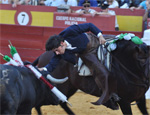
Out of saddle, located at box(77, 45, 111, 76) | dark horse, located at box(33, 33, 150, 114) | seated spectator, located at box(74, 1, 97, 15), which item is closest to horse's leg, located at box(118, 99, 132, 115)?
dark horse, located at box(33, 33, 150, 114)

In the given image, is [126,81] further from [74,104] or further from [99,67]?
[74,104]

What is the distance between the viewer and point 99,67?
4.92 m

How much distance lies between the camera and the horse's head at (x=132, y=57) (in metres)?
4.81

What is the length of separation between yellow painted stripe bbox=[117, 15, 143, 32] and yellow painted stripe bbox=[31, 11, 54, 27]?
73.1 inches

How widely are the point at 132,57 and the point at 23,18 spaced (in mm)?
5233

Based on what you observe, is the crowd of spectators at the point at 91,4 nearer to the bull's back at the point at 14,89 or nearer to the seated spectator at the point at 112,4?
the seated spectator at the point at 112,4

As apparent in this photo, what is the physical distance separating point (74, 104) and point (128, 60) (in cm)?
222

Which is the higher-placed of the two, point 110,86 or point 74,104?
point 110,86

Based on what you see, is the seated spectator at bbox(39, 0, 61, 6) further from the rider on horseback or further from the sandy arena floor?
the rider on horseback

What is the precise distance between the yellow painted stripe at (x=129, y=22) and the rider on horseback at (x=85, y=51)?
3825 mm

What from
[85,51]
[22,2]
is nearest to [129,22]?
[22,2]

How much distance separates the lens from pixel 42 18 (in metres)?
9.38

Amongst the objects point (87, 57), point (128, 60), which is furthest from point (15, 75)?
point (128, 60)

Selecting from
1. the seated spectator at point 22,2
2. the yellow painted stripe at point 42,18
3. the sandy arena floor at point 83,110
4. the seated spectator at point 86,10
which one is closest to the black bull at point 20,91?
the sandy arena floor at point 83,110
